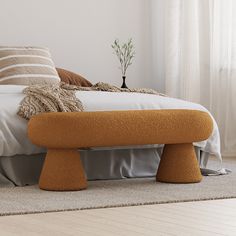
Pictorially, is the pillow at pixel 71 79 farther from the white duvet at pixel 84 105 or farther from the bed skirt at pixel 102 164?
the bed skirt at pixel 102 164

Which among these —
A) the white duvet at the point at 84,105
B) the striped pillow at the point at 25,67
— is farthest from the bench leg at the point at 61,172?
the striped pillow at the point at 25,67

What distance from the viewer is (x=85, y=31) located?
227 inches

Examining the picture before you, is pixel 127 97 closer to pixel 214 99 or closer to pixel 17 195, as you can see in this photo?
pixel 17 195

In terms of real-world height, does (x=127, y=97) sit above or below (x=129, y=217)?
above

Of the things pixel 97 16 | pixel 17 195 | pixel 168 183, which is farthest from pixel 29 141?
pixel 97 16

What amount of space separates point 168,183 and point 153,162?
1.12 feet

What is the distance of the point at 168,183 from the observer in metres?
3.53

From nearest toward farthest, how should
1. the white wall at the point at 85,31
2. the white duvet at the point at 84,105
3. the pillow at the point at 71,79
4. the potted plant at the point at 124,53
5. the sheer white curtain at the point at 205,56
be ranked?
1. the white duvet at the point at 84,105
2. the pillow at the point at 71,79
3. the sheer white curtain at the point at 205,56
4. the white wall at the point at 85,31
5. the potted plant at the point at 124,53

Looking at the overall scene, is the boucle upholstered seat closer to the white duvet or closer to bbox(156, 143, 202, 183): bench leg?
bbox(156, 143, 202, 183): bench leg

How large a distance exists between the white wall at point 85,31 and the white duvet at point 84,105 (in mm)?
1879

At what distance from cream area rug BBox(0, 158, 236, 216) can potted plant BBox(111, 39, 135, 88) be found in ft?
7.38

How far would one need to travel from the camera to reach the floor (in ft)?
7.61

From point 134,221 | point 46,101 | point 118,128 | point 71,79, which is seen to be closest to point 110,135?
point 118,128

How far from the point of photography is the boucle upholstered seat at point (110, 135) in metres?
3.25
